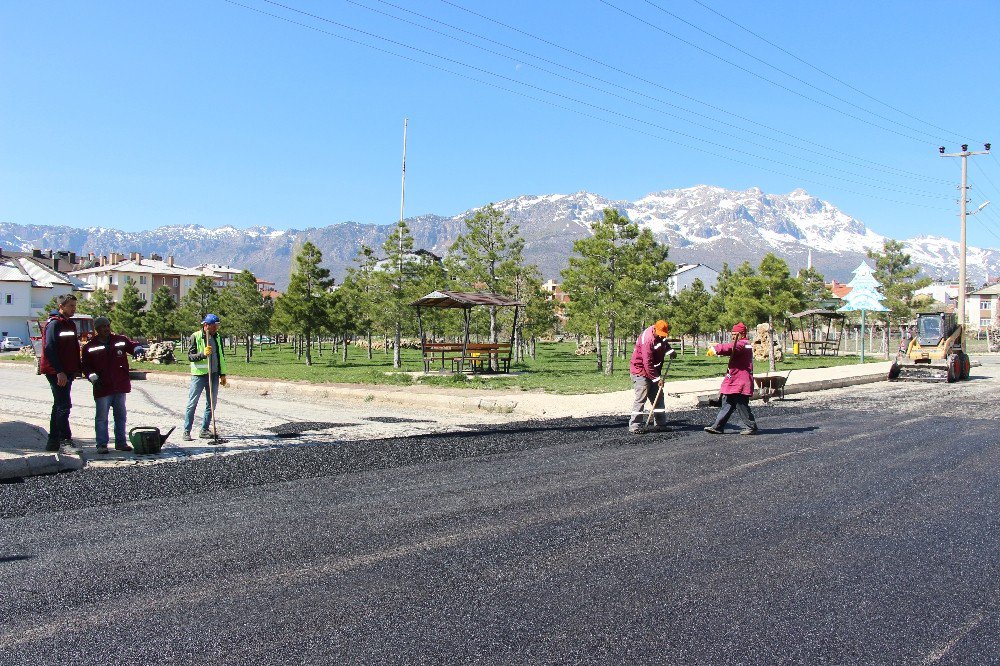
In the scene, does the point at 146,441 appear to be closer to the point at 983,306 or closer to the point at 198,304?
the point at 198,304

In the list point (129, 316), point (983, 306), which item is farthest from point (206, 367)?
point (983, 306)

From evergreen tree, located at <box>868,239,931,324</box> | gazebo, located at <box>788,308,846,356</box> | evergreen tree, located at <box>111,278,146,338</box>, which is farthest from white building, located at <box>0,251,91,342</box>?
evergreen tree, located at <box>868,239,931,324</box>

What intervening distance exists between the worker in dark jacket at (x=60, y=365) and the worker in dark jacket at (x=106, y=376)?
0.23 m

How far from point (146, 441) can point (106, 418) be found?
727 millimetres

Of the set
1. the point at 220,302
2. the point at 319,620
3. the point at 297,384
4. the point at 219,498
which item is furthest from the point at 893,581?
the point at 220,302

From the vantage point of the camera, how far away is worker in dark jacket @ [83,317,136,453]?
31.8 ft

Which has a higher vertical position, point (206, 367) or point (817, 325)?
point (817, 325)

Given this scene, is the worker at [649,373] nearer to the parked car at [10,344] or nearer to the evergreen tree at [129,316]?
the evergreen tree at [129,316]

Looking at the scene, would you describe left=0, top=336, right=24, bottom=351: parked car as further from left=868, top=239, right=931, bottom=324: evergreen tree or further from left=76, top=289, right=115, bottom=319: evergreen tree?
left=868, top=239, right=931, bottom=324: evergreen tree

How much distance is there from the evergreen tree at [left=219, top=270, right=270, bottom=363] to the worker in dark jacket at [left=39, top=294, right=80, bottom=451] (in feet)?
116

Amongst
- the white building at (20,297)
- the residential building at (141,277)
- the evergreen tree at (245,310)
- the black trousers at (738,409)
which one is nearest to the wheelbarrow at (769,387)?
the black trousers at (738,409)

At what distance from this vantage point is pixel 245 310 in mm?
45000

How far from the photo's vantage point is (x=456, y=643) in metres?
3.96

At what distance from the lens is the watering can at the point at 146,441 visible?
9.49m
